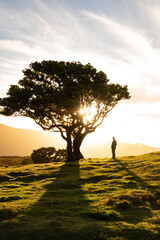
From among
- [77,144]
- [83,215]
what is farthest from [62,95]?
[83,215]

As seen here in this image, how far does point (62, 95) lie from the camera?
112 ft

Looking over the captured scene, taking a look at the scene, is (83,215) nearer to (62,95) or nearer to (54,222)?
(54,222)

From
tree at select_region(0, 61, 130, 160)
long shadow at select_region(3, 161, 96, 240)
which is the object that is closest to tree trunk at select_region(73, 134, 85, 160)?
tree at select_region(0, 61, 130, 160)

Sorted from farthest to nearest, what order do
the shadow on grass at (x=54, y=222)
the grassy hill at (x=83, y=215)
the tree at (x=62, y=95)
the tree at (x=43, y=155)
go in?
1. the tree at (x=43, y=155)
2. the tree at (x=62, y=95)
3. the grassy hill at (x=83, y=215)
4. the shadow on grass at (x=54, y=222)

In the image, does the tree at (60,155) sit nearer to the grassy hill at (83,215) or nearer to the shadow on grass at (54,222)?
the grassy hill at (83,215)

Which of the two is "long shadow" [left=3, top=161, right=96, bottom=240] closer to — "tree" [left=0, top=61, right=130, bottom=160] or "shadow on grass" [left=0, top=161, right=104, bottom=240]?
"shadow on grass" [left=0, top=161, right=104, bottom=240]

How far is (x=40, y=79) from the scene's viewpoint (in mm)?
37750

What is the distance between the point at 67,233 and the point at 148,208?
5139mm

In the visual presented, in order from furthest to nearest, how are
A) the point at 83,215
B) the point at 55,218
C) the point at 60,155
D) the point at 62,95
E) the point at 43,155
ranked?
1. the point at 60,155
2. the point at 43,155
3. the point at 62,95
4. the point at 83,215
5. the point at 55,218

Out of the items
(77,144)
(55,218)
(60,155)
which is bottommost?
(55,218)

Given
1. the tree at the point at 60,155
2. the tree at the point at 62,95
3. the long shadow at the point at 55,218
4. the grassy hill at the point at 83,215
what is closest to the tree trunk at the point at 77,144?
the tree at the point at 62,95

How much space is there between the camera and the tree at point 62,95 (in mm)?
35094

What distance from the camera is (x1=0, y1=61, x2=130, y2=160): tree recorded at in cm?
3509

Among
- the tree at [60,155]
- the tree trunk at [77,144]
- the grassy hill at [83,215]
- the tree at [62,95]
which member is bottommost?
the grassy hill at [83,215]
